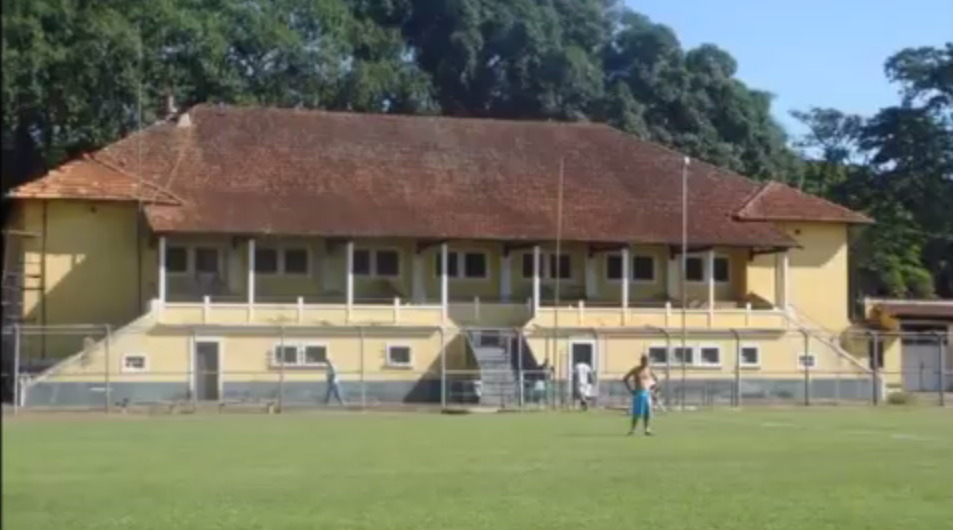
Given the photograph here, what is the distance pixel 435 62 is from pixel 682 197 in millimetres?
22490

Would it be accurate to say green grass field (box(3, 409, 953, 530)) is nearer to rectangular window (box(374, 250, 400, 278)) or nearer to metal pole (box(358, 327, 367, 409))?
metal pole (box(358, 327, 367, 409))

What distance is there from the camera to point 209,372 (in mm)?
54219

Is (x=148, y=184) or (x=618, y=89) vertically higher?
(x=618, y=89)

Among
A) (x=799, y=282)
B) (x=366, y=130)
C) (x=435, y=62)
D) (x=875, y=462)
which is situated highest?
(x=435, y=62)

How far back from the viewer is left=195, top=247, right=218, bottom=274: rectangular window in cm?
6059

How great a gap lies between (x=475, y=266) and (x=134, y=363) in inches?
601

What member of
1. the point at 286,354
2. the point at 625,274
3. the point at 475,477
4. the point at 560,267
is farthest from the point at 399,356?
the point at 475,477

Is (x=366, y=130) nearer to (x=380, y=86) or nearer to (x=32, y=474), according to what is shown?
(x=380, y=86)

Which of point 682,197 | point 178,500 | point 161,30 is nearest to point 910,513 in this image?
point 178,500

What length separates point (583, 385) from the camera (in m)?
51.7

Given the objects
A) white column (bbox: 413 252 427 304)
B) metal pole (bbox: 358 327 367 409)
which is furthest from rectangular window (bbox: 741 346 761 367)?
metal pole (bbox: 358 327 367 409)

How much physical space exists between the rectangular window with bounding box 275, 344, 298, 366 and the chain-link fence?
45 millimetres

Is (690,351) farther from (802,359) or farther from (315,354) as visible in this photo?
(315,354)

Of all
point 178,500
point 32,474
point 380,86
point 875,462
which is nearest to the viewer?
point 32,474
